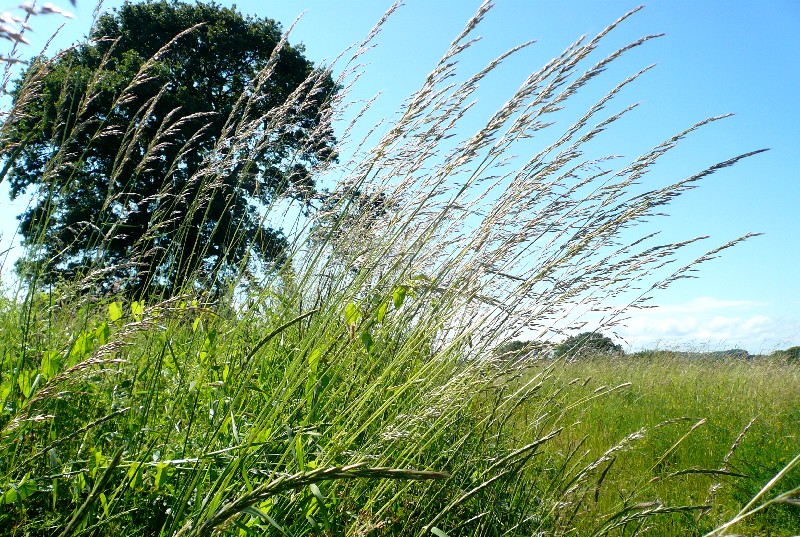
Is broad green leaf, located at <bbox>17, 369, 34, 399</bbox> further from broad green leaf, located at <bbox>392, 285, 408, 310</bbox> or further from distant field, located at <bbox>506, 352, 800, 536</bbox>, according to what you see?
distant field, located at <bbox>506, 352, 800, 536</bbox>

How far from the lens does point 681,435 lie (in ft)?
15.5

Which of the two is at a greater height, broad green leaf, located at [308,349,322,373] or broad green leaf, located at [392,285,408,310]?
broad green leaf, located at [392,285,408,310]

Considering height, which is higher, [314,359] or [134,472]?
[314,359]

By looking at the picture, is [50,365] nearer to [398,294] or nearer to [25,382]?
[25,382]

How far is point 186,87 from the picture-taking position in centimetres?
1505

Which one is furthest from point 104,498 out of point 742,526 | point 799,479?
point 799,479

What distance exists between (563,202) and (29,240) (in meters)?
2.22

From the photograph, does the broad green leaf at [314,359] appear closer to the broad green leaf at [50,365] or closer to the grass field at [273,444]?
the grass field at [273,444]

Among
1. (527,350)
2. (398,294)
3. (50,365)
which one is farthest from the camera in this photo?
(527,350)

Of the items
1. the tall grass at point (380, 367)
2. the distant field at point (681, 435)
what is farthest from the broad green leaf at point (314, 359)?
the distant field at point (681, 435)

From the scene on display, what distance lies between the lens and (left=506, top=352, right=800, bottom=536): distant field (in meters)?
2.72

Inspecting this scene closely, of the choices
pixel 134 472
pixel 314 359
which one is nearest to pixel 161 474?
pixel 134 472

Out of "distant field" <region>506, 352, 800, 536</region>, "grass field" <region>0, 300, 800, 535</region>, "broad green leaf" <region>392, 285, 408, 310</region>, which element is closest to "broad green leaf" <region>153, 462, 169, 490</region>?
"grass field" <region>0, 300, 800, 535</region>

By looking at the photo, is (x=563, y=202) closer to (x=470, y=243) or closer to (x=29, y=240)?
(x=470, y=243)
